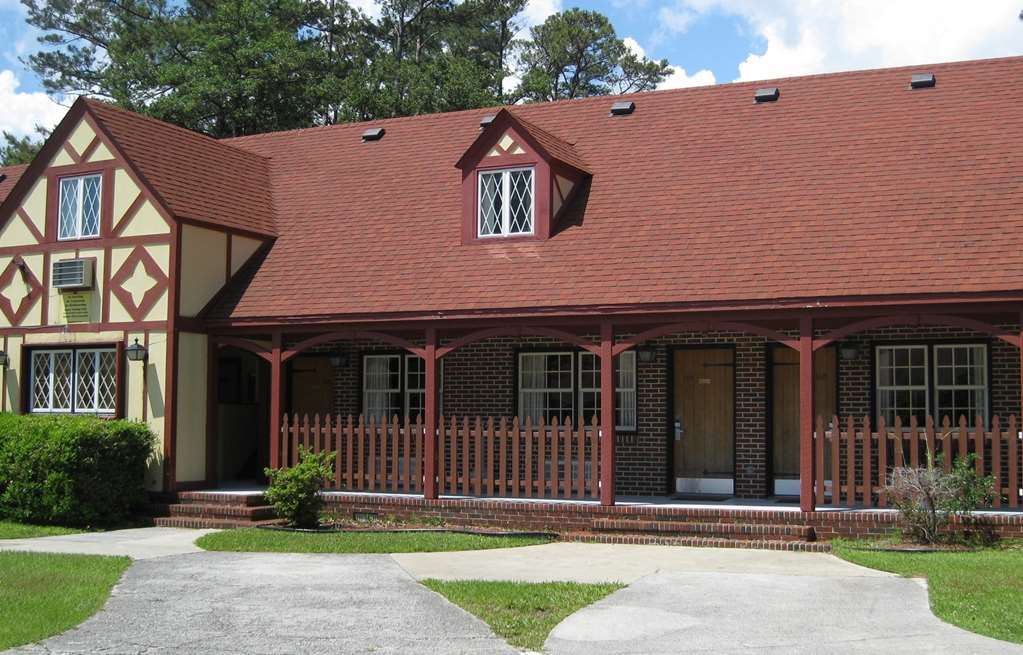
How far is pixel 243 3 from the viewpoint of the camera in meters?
33.4

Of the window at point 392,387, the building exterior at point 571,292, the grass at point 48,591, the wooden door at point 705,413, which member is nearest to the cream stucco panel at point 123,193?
the building exterior at point 571,292

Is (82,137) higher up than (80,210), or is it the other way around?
(82,137)

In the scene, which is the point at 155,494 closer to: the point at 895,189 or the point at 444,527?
the point at 444,527

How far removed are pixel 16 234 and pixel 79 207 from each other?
1.39 metres

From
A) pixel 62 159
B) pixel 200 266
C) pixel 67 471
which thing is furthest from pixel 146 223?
pixel 67 471

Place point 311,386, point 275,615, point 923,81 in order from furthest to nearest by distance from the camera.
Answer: point 311,386
point 923,81
point 275,615

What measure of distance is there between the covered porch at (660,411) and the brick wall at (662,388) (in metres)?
0.02

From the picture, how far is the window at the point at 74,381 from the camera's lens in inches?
709

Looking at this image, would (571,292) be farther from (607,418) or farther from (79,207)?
(79,207)

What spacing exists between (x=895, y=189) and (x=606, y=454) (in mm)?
5432

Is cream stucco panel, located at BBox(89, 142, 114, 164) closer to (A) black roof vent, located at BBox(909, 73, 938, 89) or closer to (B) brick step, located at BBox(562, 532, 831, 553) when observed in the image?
(B) brick step, located at BBox(562, 532, 831, 553)

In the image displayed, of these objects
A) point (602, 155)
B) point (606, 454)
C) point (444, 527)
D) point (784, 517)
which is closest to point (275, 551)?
point (444, 527)

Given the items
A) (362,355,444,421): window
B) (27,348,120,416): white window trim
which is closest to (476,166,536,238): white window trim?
(362,355,444,421): window

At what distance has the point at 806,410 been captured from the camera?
1411cm
